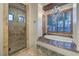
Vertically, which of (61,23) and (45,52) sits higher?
(61,23)

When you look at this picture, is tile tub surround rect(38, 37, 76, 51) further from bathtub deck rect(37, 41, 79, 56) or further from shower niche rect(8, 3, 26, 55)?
shower niche rect(8, 3, 26, 55)

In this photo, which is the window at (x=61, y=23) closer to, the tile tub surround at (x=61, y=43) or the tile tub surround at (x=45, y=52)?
the tile tub surround at (x=61, y=43)

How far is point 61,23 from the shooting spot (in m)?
1.52

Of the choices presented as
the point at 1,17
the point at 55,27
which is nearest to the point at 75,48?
the point at 55,27

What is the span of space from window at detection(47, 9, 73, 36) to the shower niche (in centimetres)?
35

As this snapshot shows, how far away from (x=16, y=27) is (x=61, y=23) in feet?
1.94

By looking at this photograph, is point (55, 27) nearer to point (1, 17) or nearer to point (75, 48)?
Answer: point (75, 48)

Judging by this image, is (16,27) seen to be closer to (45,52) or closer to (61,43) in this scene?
(45,52)

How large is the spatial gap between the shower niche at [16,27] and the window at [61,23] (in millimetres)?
347

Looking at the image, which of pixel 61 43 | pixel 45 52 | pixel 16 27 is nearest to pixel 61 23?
pixel 61 43

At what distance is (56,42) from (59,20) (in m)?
0.29

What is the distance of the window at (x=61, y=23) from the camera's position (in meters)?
1.48

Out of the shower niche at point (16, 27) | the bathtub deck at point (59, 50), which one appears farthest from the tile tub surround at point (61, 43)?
the shower niche at point (16, 27)

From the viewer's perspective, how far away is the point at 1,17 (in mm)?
1478
